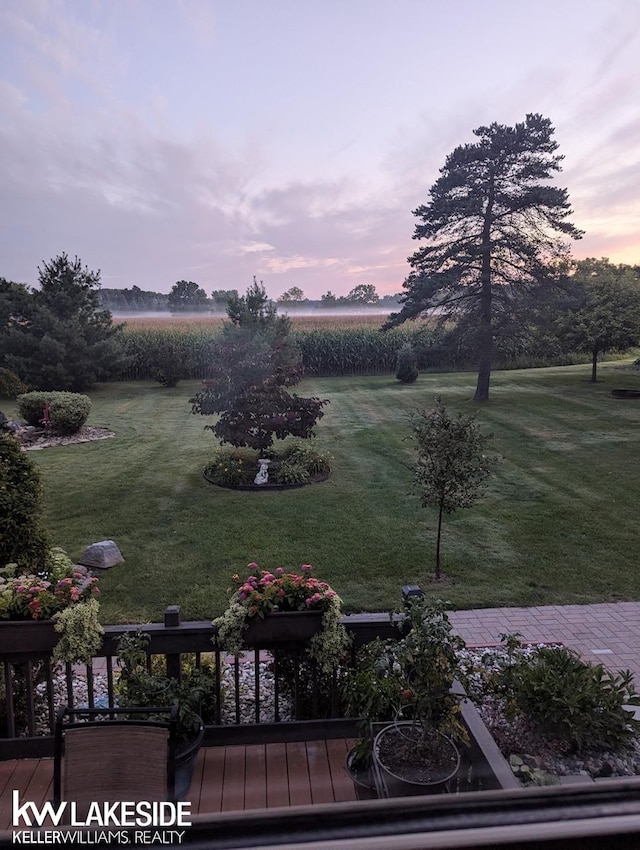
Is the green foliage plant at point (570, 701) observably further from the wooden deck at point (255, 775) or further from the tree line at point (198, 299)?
the tree line at point (198, 299)

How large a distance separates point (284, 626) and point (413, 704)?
0.89 metres

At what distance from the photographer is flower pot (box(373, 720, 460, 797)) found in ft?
7.61

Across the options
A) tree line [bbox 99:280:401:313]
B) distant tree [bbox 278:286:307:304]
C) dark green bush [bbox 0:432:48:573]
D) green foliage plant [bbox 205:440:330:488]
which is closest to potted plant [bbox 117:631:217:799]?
dark green bush [bbox 0:432:48:573]

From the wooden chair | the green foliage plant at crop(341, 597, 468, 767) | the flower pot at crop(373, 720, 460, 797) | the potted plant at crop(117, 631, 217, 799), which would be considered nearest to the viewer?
the wooden chair

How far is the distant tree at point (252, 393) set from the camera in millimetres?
10633

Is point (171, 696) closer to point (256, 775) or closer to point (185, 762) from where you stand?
point (185, 762)

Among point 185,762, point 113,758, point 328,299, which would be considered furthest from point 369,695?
point 328,299

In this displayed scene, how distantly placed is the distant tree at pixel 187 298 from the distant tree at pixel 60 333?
61.2 ft

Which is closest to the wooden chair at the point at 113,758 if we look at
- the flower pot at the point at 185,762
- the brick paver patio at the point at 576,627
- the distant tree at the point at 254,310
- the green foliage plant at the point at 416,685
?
the flower pot at the point at 185,762

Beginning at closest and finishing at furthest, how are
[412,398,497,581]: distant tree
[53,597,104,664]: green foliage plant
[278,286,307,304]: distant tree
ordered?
1. [53,597,104,664]: green foliage plant
2. [412,398,497,581]: distant tree
3. [278,286,307,304]: distant tree

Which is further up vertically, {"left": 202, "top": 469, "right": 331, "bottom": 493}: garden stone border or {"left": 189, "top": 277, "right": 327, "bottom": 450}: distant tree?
{"left": 189, "top": 277, "right": 327, "bottom": 450}: distant tree

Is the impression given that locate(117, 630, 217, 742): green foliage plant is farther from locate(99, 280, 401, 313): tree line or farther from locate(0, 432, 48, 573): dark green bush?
locate(99, 280, 401, 313): tree line

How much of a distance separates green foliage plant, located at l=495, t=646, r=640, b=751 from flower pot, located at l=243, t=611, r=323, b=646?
1226 mm

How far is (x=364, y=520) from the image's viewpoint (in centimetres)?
841
